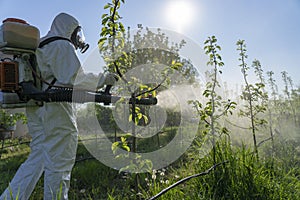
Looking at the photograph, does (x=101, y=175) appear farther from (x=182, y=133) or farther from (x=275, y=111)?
(x=275, y=111)

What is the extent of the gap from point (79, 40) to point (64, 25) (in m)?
0.23

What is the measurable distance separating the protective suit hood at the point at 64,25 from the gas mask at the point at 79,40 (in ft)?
0.38

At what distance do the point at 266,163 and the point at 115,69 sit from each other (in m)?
1.71

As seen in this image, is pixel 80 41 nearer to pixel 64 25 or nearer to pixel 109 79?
pixel 64 25

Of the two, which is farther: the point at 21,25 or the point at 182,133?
the point at 182,133

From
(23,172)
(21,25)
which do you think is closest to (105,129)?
(23,172)

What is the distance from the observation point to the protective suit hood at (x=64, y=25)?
2028 mm


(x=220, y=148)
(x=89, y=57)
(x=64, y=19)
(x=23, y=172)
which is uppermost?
(x=64, y=19)

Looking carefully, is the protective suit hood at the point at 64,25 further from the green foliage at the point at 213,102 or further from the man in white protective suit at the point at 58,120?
the green foliage at the point at 213,102

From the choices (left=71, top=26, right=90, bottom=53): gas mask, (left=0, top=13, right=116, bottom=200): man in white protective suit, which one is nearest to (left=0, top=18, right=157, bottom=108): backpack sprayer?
(left=0, top=13, right=116, bottom=200): man in white protective suit

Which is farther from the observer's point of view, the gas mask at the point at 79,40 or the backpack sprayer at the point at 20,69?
the gas mask at the point at 79,40

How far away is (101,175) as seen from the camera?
3148 mm

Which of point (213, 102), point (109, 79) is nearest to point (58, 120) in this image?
point (109, 79)

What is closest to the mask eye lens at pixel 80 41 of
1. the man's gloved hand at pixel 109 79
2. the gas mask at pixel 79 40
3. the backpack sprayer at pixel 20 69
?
the gas mask at pixel 79 40
